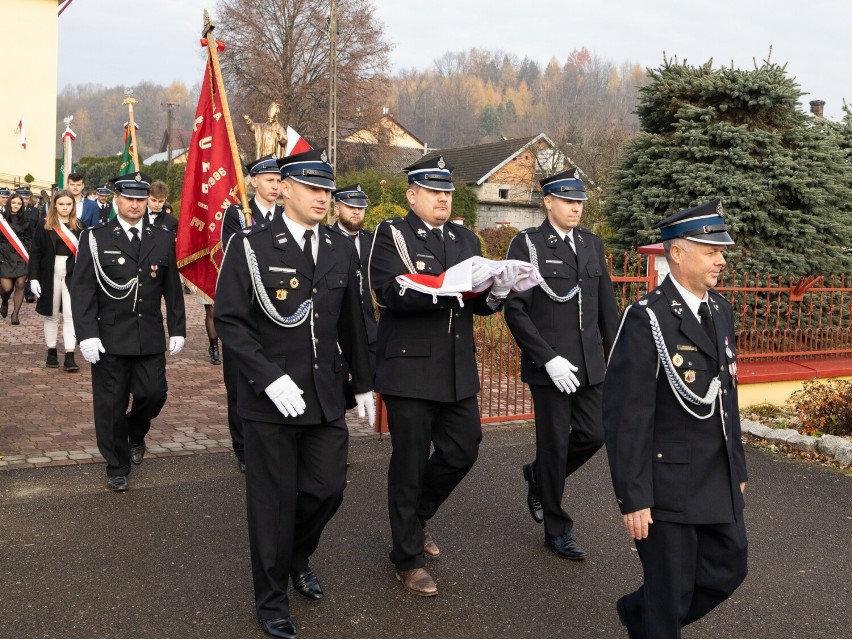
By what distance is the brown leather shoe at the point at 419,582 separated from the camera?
468 centimetres

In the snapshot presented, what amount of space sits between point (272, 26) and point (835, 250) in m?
41.5

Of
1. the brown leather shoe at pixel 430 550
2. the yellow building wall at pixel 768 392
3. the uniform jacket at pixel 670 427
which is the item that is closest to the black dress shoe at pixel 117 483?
the brown leather shoe at pixel 430 550

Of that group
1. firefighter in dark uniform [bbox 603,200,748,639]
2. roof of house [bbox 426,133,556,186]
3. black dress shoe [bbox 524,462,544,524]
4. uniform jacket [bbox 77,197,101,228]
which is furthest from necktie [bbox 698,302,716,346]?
roof of house [bbox 426,133,556,186]

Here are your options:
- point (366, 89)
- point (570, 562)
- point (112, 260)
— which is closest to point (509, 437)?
point (570, 562)

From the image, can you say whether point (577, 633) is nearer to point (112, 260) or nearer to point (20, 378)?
point (112, 260)

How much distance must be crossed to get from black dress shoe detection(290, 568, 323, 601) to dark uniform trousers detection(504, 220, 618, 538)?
57.3 inches

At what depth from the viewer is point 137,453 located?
276 inches

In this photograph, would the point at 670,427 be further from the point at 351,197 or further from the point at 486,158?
the point at 486,158

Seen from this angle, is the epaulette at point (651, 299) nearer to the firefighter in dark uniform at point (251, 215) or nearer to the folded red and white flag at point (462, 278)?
the folded red and white flag at point (462, 278)

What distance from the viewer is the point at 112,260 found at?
21.1ft

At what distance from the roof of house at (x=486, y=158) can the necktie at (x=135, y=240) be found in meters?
41.9

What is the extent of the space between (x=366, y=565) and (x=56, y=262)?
6.95 m

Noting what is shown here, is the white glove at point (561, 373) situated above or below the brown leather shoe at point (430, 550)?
above

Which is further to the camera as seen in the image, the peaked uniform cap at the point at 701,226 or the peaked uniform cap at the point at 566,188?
the peaked uniform cap at the point at 566,188
